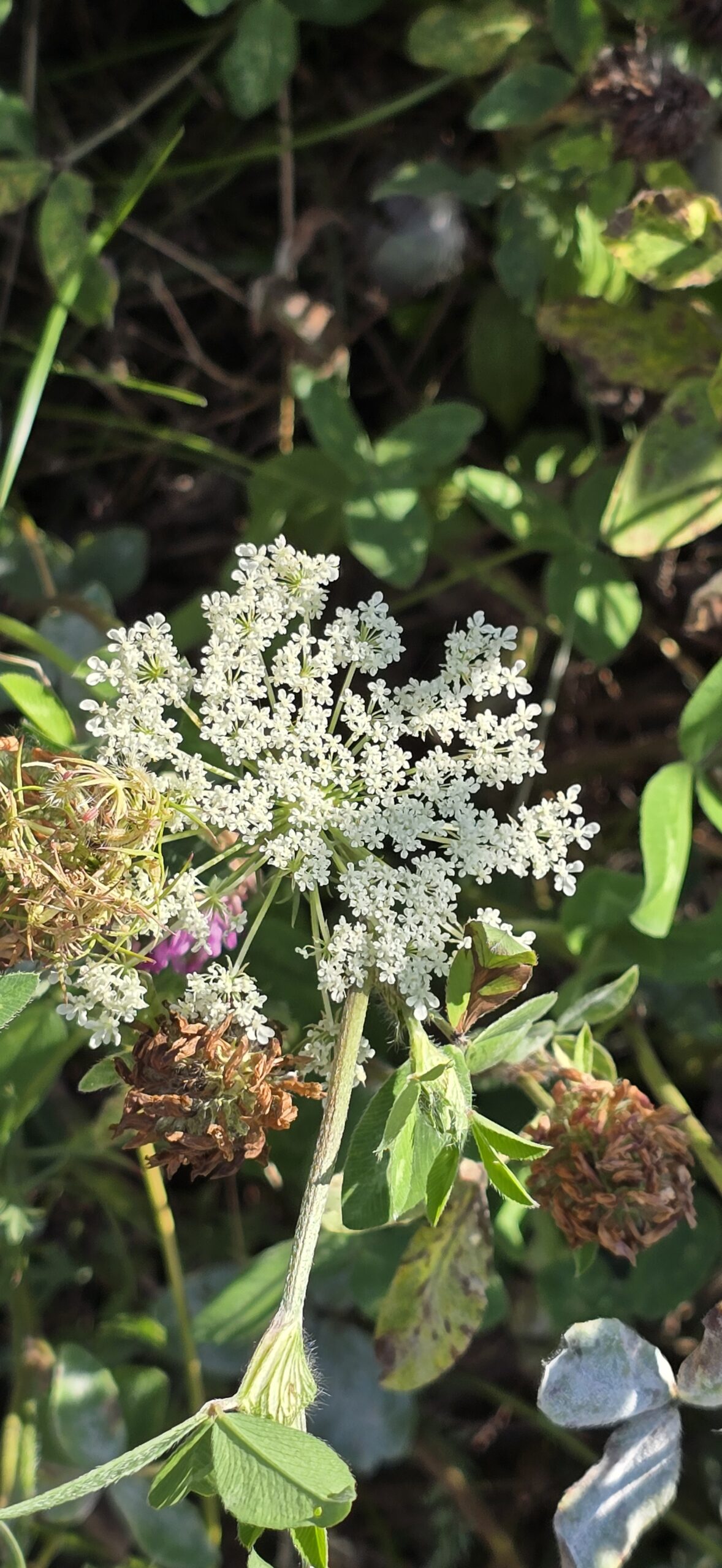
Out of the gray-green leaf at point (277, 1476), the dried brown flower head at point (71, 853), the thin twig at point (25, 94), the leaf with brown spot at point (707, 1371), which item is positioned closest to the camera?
the gray-green leaf at point (277, 1476)

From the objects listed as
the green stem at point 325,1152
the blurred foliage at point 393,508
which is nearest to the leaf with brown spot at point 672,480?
the blurred foliage at point 393,508

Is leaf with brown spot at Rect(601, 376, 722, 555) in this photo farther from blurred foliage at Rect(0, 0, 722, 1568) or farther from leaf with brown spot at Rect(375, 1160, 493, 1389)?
leaf with brown spot at Rect(375, 1160, 493, 1389)

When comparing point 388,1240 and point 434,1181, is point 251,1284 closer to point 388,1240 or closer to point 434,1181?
point 388,1240

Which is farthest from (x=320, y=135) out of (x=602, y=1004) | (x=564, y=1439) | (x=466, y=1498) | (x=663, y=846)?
(x=466, y=1498)

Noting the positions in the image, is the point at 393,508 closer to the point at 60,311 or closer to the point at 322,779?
the point at 60,311

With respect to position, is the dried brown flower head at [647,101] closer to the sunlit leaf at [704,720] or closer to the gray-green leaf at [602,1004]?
the sunlit leaf at [704,720]
